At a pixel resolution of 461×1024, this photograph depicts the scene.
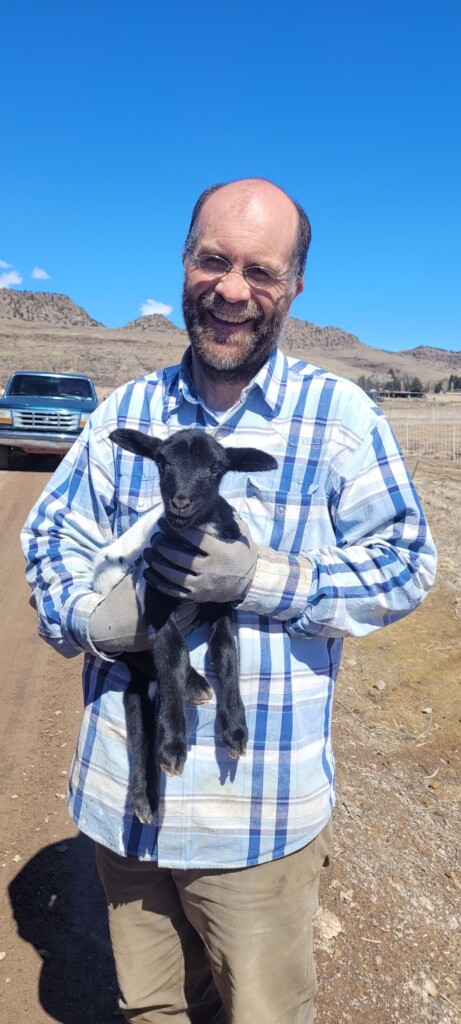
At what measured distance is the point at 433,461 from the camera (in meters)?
21.1

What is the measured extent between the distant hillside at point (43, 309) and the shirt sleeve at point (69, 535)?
10963cm

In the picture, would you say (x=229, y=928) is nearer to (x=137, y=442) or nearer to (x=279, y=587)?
(x=279, y=587)

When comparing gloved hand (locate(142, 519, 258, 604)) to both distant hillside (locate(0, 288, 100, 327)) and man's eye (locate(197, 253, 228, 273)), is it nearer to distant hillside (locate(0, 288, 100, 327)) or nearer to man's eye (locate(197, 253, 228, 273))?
man's eye (locate(197, 253, 228, 273))

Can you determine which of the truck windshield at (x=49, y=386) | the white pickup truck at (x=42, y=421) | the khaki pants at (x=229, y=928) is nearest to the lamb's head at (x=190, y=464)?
the khaki pants at (x=229, y=928)

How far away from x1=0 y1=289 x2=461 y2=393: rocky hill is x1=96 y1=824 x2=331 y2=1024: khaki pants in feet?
153

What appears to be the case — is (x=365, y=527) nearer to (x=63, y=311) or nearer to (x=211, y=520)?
(x=211, y=520)

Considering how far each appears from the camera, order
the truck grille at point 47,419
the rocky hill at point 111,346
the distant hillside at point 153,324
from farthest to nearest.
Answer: the distant hillside at point 153,324, the rocky hill at point 111,346, the truck grille at point 47,419

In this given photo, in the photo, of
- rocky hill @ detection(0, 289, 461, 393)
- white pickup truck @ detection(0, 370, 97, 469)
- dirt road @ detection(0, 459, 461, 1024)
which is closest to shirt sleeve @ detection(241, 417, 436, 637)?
dirt road @ detection(0, 459, 461, 1024)

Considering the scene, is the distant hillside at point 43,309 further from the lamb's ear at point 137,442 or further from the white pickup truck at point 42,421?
the lamb's ear at point 137,442

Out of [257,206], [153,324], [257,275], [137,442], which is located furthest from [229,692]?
[153,324]

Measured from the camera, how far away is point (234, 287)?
2.41 metres

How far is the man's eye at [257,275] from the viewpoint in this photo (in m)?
2.43

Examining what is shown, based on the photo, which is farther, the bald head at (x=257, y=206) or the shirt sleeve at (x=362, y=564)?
the bald head at (x=257, y=206)

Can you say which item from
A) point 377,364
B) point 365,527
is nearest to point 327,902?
point 365,527
